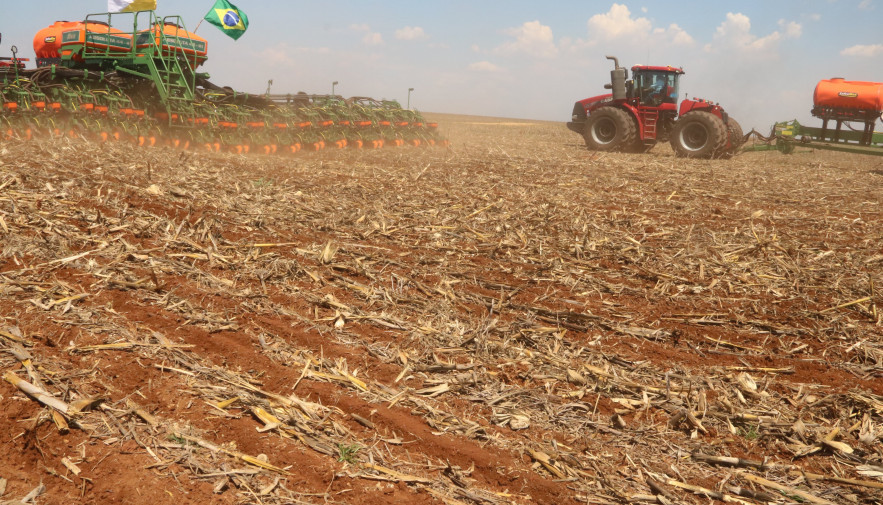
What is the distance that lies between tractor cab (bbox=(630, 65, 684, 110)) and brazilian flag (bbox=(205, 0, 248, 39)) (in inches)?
418

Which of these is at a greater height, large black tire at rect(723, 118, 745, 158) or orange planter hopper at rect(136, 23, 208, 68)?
orange planter hopper at rect(136, 23, 208, 68)

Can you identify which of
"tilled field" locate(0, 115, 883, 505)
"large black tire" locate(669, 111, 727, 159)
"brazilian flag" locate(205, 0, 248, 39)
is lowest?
"tilled field" locate(0, 115, 883, 505)

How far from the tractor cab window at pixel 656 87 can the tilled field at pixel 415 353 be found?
32.7 feet

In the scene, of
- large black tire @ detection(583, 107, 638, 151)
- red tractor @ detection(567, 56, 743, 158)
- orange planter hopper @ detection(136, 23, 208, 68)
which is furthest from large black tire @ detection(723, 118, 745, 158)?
orange planter hopper @ detection(136, 23, 208, 68)

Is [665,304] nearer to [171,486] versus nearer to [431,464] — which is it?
[431,464]

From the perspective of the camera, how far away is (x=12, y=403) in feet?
9.95

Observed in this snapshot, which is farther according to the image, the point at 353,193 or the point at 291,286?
the point at 353,193

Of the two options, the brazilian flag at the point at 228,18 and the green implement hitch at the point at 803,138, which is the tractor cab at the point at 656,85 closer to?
the green implement hitch at the point at 803,138

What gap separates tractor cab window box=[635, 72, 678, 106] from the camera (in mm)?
16750

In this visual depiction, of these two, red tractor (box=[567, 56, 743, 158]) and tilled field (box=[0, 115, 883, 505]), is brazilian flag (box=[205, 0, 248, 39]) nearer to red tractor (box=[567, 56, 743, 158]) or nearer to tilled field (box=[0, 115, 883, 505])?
tilled field (box=[0, 115, 883, 505])

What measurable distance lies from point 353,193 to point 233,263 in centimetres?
397

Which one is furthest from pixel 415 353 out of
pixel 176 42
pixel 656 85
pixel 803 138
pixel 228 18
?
pixel 803 138

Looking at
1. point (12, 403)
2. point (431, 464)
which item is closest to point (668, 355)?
point (431, 464)

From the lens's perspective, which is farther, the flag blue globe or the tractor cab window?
the tractor cab window
